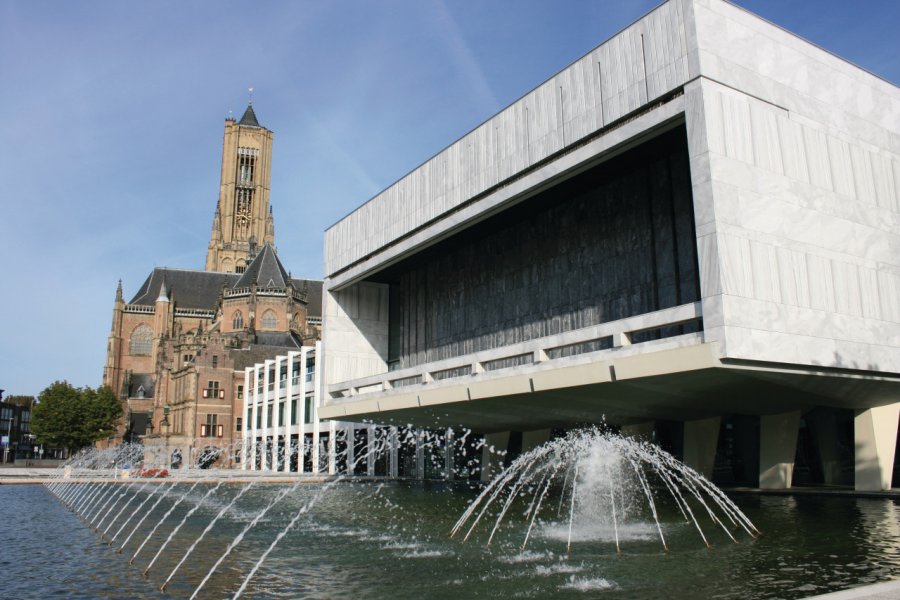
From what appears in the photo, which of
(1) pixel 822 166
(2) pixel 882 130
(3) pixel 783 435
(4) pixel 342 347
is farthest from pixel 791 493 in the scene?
(4) pixel 342 347

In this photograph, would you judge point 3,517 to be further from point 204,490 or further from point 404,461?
point 404,461

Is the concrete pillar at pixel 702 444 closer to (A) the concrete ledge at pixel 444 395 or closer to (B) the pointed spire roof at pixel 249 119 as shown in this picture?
(A) the concrete ledge at pixel 444 395

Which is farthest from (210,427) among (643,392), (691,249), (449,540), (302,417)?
(449,540)

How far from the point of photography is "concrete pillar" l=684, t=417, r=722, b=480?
79.9ft

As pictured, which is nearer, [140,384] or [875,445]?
[875,445]

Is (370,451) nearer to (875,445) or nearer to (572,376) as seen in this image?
(572,376)

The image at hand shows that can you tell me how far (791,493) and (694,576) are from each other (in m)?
13.9

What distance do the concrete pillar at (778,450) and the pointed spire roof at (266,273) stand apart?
61.7 m

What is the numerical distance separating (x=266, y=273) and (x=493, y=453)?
169ft

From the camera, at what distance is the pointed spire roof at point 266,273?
78000 millimetres

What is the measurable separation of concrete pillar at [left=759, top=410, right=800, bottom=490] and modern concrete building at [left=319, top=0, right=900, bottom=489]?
5 centimetres

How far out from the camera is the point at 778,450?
22391mm

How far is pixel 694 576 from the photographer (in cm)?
935

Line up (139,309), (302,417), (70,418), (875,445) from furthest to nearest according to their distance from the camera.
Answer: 1. (139,309)
2. (70,418)
3. (302,417)
4. (875,445)
